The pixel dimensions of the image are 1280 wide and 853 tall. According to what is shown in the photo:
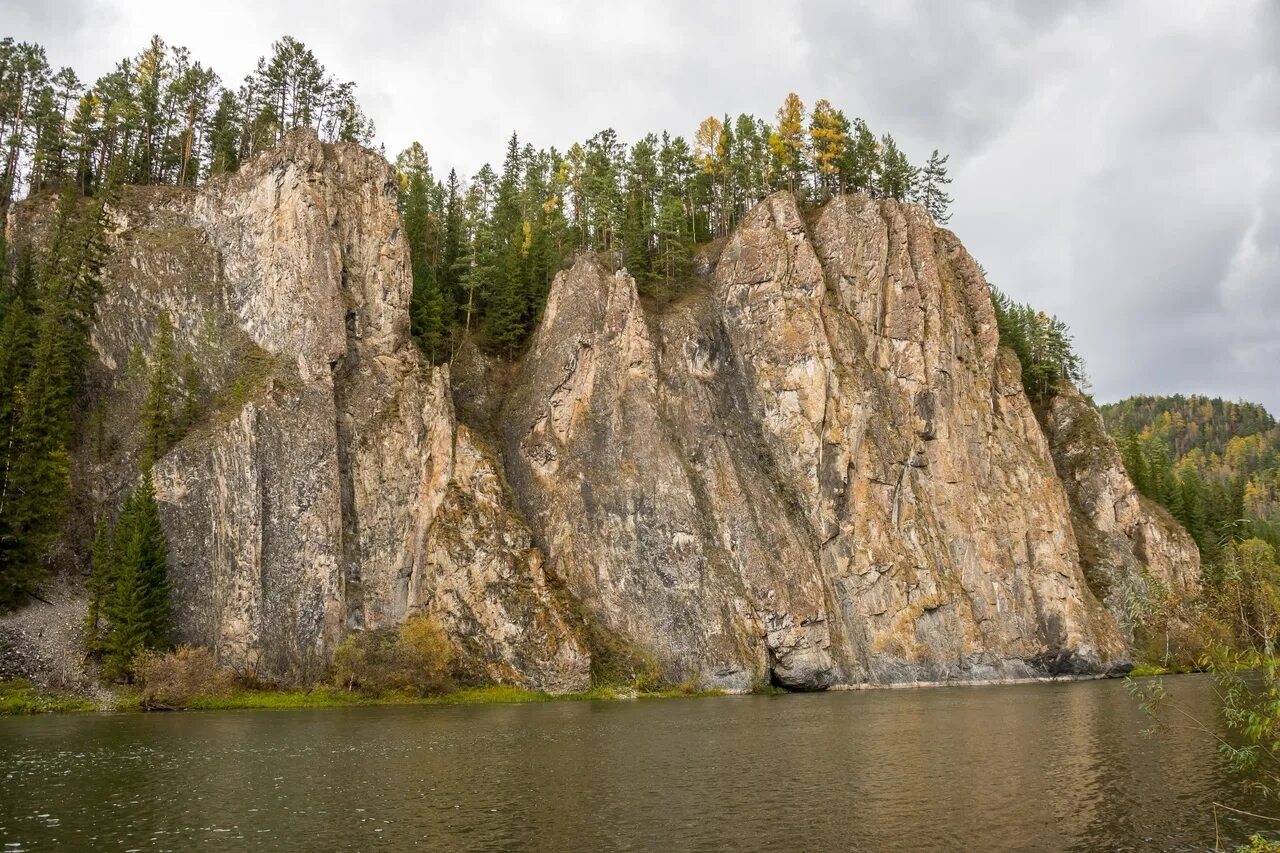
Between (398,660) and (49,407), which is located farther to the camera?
(49,407)

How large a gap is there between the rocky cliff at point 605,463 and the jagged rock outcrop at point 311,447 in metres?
Result: 0.21

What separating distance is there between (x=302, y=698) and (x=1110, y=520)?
3282 inches

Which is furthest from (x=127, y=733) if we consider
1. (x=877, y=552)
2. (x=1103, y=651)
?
(x=1103, y=651)

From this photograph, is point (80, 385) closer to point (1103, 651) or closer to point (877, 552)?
point (877, 552)

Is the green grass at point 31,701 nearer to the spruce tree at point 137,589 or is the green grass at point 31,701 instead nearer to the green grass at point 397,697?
the spruce tree at point 137,589

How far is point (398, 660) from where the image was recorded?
6081cm

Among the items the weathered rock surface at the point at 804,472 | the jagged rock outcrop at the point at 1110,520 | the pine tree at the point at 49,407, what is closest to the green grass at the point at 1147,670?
the weathered rock surface at the point at 804,472

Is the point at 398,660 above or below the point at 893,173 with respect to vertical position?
below

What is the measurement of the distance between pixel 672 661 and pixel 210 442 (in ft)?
126

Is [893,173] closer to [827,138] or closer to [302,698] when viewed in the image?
[827,138]

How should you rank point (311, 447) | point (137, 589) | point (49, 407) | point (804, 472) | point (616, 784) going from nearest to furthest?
point (616, 784) < point (137, 589) < point (49, 407) < point (311, 447) < point (804, 472)

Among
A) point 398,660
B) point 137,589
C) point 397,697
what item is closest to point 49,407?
point 137,589

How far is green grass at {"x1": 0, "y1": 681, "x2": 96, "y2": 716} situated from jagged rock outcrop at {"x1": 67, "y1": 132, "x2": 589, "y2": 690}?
724 cm

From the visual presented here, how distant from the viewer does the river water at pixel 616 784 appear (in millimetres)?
22500
